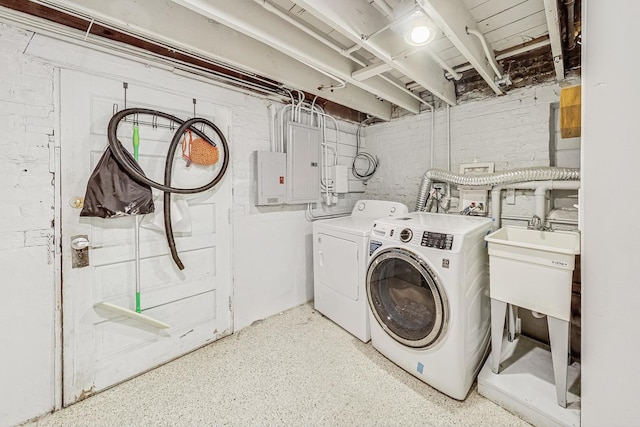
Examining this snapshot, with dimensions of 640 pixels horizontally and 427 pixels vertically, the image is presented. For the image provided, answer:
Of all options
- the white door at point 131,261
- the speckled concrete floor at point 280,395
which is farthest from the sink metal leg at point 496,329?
the white door at point 131,261

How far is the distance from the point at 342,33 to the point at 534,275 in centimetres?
177

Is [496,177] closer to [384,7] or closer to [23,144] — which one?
[384,7]

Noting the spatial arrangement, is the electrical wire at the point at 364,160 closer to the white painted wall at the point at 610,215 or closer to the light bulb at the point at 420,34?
the light bulb at the point at 420,34

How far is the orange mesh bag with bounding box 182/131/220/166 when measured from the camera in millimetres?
1923

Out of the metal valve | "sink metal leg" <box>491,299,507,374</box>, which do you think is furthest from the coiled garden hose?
"sink metal leg" <box>491,299,507,374</box>

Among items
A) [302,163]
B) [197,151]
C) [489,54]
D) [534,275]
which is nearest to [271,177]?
[302,163]

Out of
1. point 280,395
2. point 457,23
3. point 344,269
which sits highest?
point 457,23

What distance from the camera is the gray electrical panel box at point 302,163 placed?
2.49 m

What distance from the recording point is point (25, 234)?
140 cm

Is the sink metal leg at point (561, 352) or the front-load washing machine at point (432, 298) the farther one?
the front-load washing machine at point (432, 298)

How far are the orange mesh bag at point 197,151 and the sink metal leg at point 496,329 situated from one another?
2303 millimetres

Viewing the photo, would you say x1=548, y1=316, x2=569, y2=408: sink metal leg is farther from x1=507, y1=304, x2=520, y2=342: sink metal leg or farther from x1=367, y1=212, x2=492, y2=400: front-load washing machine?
x1=507, y1=304, x2=520, y2=342: sink metal leg

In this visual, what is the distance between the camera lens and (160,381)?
1.73 meters

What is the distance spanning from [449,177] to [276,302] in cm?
216
